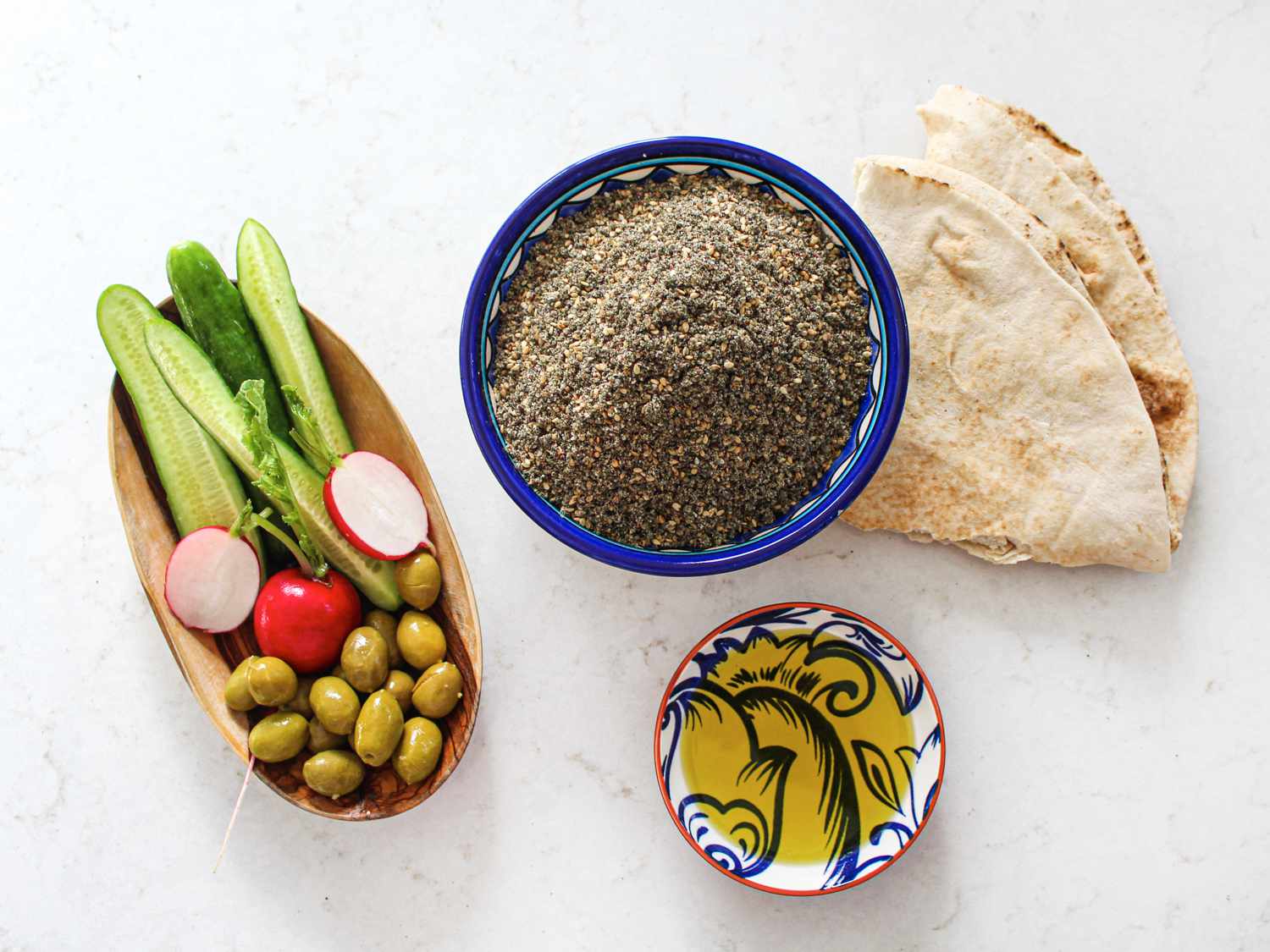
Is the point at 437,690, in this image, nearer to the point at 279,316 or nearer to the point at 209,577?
the point at 209,577

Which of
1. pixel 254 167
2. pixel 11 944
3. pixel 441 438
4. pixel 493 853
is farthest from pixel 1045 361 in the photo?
pixel 11 944

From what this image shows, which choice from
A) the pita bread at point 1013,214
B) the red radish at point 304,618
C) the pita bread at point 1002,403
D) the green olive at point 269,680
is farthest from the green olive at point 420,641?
the pita bread at point 1013,214

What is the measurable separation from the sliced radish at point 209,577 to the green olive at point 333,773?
1.04 ft

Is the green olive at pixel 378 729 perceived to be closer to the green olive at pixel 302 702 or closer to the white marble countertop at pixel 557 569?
A: the green olive at pixel 302 702

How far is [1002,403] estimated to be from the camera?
184cm

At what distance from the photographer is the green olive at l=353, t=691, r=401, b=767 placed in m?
1.75

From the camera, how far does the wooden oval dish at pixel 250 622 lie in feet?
6.01

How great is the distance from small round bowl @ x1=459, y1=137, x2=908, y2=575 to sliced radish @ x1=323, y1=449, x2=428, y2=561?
9.2 inches

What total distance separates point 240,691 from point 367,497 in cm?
43

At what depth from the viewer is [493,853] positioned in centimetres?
202

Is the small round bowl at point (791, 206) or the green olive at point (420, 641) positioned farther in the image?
the green olive at point (420, 641)

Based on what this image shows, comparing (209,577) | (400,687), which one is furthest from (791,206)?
(209,577)

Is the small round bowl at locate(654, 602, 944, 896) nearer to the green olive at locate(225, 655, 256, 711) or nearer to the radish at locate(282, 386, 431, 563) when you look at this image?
the radish at locate(282, 386, 431, 563)

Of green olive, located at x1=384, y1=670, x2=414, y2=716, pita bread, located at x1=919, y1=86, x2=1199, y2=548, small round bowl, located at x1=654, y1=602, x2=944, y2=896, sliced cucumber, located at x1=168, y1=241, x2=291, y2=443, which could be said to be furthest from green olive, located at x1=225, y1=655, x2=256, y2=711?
pita bread, located at x1=919, y1=86, x2=1199, y2=548
